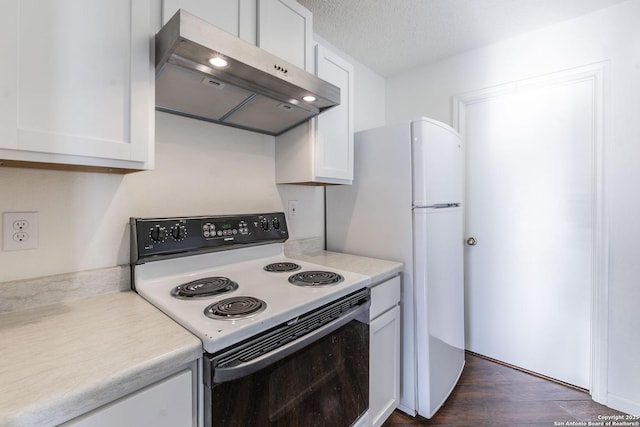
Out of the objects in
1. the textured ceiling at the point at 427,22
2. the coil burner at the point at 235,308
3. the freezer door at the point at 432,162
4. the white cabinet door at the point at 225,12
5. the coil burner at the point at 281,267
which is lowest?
the coil burner at the point at 235,308

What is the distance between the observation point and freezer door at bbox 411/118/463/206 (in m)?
1.58

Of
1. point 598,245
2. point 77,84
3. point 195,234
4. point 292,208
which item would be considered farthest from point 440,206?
point 77,84

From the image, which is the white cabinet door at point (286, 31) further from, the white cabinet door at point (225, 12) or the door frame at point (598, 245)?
the door frame at point (598, 245)

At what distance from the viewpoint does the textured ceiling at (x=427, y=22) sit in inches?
67.5

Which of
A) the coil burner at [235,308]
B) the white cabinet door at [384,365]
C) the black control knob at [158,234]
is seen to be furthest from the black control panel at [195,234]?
the white cabinet door at [384,365]

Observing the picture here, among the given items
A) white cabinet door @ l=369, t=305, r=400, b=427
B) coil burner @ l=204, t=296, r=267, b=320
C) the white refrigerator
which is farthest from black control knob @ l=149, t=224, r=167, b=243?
the white refrigerator

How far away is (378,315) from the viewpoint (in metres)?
1.44

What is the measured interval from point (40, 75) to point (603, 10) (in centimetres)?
284

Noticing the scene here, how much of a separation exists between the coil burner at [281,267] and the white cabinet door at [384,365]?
1.57 feet

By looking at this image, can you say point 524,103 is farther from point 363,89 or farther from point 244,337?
point 244,337

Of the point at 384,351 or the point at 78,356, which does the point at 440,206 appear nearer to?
the point at 384,351

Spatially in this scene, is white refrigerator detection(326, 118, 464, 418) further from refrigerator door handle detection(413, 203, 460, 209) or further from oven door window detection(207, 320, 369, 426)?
oven door window detection(207, 320, 369, 426)

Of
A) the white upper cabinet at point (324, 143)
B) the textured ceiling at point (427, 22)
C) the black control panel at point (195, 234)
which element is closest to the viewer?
the black control panel at point (195, 234)

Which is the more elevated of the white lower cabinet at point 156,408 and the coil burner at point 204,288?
the coil burner at point 204,288
